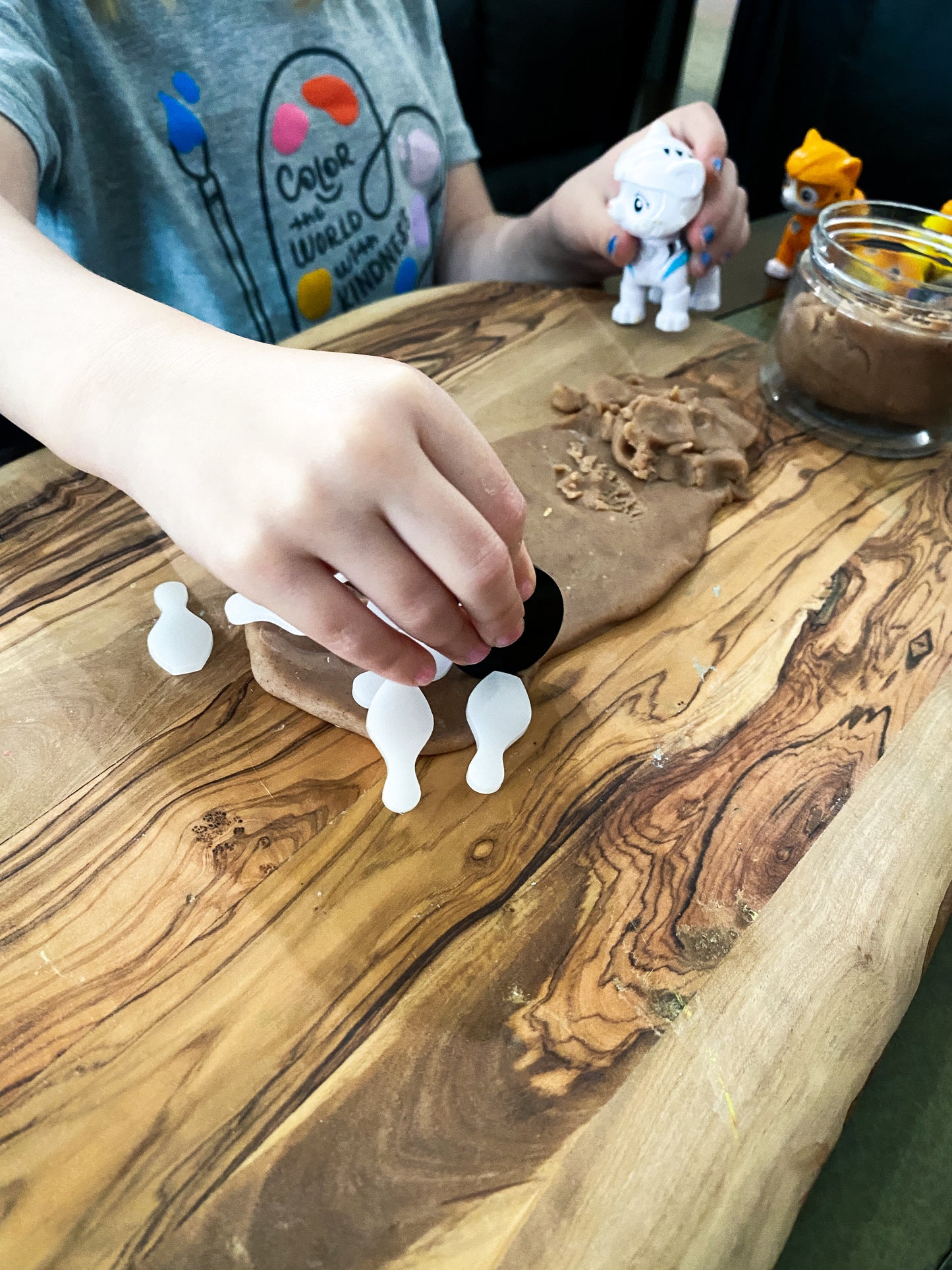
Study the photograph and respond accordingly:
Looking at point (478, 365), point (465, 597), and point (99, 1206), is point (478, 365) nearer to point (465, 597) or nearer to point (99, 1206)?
point (465, 597)

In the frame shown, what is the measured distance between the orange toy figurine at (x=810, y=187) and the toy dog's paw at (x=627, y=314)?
0.32m

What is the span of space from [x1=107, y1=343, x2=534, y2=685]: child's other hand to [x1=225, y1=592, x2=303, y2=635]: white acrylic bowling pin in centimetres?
14

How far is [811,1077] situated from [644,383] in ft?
1.96

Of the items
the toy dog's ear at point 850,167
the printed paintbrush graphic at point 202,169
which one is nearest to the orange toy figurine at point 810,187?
the toy dog's ear at point 850,167

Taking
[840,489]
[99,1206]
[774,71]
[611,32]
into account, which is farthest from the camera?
[611,32]

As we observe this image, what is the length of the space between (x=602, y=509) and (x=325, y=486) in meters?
0.35

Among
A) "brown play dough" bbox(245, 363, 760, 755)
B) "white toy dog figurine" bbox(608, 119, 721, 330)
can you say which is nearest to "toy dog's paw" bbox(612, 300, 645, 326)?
"white toy dog figurine" bbox(608, 119, 721, 330)

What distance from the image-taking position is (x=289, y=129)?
808 millimetres

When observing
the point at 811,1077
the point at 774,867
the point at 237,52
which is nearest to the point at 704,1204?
the point at 811,1077

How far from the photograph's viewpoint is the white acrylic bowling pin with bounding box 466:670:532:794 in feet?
1.68

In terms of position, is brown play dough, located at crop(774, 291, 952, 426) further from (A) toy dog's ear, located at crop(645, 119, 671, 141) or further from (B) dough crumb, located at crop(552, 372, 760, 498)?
(A) toy dog's ear, located at crop(645, 119, 671, 141)

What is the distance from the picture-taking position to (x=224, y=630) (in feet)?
1.88

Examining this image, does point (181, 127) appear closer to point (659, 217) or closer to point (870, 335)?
point (659, 217)

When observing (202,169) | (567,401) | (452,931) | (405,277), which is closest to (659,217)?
(567,401)
